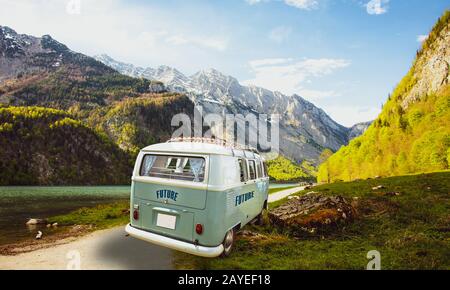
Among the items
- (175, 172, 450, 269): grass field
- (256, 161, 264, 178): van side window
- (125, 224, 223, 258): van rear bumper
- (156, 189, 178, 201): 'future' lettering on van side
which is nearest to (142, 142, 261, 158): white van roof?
(156, 189, 178, 201): 'future' lettering on van side

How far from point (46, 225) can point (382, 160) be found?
2509 inches

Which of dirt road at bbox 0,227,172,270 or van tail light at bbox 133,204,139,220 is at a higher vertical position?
van tail light at bbox 133,204,139,220

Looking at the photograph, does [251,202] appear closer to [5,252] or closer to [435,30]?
[5,252]

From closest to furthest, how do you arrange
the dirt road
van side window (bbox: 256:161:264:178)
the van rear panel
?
the van rear panel → the dirt road → van side window (bbox: 256:161:264:178)

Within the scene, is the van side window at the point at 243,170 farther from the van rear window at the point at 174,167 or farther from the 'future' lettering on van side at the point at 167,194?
the 'future' lettering on van side at the point at 167,194

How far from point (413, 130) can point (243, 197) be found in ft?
211

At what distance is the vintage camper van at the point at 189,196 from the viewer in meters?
7.70

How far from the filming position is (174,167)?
900 centimetres

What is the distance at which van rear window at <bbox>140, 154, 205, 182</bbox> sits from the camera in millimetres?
8219

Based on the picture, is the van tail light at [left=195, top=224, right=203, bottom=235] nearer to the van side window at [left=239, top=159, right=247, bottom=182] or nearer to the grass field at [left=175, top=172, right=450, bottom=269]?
the grass field at [left=175, top=172, right=450, bottom=269]

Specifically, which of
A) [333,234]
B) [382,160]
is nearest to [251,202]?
[333,234]

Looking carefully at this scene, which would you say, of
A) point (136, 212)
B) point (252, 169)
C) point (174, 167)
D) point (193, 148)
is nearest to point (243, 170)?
point (252, 169)

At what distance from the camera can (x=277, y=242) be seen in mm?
10625

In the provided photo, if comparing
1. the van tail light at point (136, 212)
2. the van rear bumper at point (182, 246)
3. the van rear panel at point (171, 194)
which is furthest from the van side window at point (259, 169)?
the van tail light at point (136, 212)
